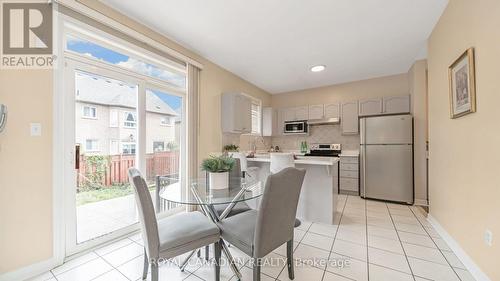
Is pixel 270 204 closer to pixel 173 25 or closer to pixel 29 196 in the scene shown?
pixel 29 196

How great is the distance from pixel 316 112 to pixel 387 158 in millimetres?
1868

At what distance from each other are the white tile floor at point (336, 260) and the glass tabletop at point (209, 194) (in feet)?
Result: 2.26

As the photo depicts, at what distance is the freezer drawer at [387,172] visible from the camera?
3.58m

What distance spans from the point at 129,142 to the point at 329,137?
4.35m

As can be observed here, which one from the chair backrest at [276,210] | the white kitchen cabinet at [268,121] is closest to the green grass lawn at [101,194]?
the chair backrest at [276,210]

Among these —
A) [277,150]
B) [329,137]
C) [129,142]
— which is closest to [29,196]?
[129,142]

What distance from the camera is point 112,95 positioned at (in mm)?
2361

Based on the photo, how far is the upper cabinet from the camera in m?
5.11

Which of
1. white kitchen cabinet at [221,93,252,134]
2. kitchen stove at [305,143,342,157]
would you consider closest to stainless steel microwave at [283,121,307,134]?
kitchen stove at [305,143,342,157]

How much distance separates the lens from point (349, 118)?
455 centimetres

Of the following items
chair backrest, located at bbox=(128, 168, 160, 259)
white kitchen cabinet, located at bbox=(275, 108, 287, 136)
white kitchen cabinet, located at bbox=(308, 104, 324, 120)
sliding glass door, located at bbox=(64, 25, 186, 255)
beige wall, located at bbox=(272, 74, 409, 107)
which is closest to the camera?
chair backrest, located at bbox=(128, 168, 160, 259)

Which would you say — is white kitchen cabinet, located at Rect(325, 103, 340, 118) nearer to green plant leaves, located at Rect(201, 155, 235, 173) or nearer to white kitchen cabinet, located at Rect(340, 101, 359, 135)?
white kitchen cabinet, located at Rect(340, 101, 359, 135)

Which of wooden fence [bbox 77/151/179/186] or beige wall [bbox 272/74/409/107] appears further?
beige wall [bbox 272/74/409/107]

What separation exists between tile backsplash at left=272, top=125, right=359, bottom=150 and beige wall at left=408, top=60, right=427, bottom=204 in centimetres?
118
